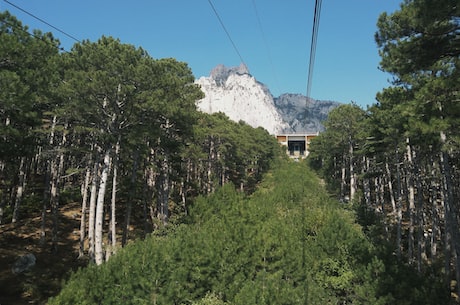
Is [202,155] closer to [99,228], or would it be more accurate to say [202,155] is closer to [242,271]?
[99,228]

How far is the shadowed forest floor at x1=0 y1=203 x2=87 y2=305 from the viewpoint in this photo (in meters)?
14.7

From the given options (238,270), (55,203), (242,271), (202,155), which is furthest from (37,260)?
(202,155)

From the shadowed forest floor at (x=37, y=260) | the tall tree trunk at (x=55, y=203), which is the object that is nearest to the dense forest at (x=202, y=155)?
the tall tree trunk at (x=55, y=203)

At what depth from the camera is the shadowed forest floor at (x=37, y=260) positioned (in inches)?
578

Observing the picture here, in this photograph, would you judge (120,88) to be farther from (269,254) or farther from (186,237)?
(269,254)

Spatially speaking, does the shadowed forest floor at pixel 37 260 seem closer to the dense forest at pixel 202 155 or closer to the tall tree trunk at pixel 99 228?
the dense forest at pixel 202 155

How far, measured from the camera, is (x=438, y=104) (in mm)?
10406

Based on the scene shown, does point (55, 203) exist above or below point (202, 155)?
below

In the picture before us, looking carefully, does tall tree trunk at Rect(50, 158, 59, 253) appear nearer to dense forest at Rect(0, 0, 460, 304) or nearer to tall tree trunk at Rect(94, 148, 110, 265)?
dense forest at Rect(0, 0, 460, 304)

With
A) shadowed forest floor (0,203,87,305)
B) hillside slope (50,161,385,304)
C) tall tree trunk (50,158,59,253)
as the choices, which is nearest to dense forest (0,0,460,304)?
hillside slope (50,161,385,304)

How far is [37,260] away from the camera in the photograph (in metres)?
18.2

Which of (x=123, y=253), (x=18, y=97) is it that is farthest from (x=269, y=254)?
(x=18, y=97)

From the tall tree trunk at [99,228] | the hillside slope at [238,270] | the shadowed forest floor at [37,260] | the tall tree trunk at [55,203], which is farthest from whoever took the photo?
the tall tree trunk at [55,203]

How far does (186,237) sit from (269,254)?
13.7 feet
